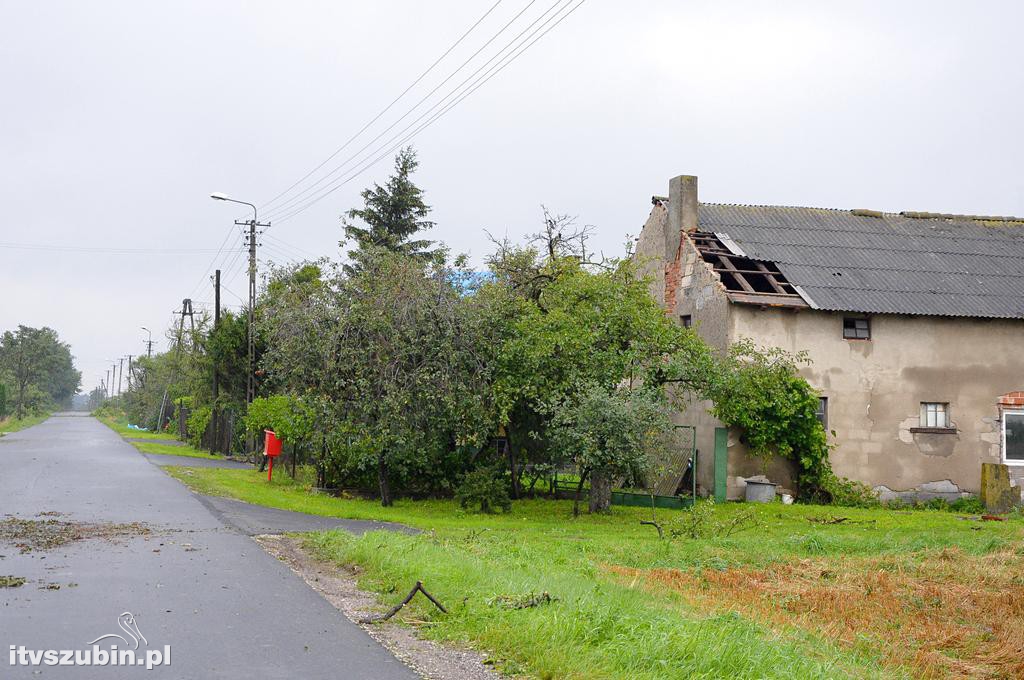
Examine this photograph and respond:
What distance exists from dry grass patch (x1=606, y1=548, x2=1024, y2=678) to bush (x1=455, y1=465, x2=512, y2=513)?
797 centimetres

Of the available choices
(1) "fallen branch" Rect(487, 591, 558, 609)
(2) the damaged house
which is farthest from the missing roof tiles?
(1) "fallen branch" Rect(487, 591, 558, 609)

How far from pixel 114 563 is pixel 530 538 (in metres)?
6.78

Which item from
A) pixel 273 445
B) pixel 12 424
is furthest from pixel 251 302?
pixel 12 424

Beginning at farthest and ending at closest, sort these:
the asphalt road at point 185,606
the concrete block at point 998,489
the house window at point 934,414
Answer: the house window at point 934,414, the concrete block at point 998,489, the asphalt road at point 185,606

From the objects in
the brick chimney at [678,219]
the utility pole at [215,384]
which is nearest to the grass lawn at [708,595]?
the brick chimney at [678,219]

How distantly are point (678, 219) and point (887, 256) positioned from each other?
21.1 ft

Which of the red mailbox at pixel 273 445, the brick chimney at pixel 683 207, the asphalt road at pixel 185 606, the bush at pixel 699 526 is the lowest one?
the bush at pixel 699 526

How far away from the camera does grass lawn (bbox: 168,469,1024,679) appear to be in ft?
23.7

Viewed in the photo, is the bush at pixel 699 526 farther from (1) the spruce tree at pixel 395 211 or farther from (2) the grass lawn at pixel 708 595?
(1) the spruce tree at pixel 395 211

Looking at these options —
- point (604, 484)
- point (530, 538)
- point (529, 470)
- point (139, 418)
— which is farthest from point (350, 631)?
point (139, 418)

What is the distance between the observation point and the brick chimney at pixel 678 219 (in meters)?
28.0

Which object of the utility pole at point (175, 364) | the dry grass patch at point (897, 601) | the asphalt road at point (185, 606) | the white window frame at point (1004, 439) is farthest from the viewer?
the utility pole at point (175, 364)

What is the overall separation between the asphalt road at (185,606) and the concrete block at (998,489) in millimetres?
16846

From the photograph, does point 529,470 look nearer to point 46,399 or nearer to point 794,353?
point 794,353
